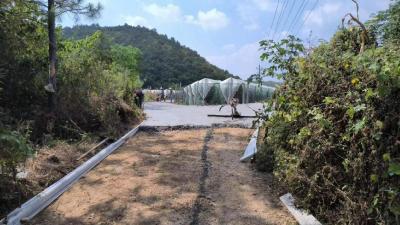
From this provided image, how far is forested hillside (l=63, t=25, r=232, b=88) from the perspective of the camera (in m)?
75.6

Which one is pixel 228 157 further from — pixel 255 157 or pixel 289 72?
pixel 289 72

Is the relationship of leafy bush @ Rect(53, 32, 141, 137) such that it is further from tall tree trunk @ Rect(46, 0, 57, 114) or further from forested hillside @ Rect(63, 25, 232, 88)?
forested hillside @ Rect(63, 25, 232, 88)

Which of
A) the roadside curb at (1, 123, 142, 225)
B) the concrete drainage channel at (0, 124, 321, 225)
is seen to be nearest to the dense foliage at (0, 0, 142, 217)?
the roadside curb at (1, 123, 142, 225)

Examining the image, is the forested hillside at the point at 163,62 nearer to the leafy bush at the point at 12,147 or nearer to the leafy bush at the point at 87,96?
the leafy bush at the point at 87,96

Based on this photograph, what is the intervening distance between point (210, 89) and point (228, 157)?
1301 inches

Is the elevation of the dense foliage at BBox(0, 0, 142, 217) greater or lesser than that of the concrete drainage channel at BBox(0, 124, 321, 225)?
greater

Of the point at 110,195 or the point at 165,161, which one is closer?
the point at 110,195

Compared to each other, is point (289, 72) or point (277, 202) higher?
point (289, 72)

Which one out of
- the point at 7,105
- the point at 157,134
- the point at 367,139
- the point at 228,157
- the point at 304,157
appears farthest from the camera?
the point at 157,134

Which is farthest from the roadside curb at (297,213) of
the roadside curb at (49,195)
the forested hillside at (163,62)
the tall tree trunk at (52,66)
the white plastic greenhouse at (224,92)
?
the forested hillside at (163,62)

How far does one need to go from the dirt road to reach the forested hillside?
63.7 m

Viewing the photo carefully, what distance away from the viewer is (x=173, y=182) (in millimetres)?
7949

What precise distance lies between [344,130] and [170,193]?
307cm

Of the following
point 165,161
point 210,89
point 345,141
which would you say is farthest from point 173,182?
point 210,89
